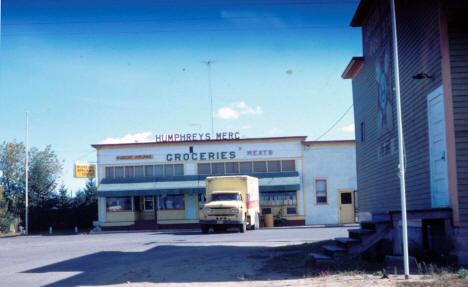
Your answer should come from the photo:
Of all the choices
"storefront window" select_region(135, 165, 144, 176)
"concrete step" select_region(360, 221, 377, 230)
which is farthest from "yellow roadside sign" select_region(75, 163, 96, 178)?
"concrete step" select_region(360, 221, 377, 230)

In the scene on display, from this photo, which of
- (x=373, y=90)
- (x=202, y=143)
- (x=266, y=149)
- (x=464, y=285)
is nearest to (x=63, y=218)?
(x=202, y=143)

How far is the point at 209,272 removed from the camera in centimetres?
1153

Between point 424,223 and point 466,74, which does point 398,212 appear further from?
point 466,74

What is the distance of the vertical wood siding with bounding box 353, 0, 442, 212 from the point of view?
1254cm

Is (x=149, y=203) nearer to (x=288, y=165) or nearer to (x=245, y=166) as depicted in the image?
(x=245, y=166)

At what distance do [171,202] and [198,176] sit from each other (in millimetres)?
3170

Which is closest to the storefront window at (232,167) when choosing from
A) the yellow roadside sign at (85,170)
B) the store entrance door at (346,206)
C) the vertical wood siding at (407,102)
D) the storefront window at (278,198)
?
the storefront window at (278,198)

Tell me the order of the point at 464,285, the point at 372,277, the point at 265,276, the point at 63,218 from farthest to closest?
the point at 63,218 → the point at 265,276 → the point at 372,277 → the point at 464,285

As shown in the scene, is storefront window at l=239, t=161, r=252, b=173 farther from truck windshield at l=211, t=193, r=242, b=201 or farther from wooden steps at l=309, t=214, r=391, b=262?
wooden steps at l=309, t=214, r=391, b=262

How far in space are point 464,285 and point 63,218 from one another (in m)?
42.3

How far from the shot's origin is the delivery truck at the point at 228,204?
27.9 m

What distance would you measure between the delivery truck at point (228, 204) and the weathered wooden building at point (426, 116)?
36.4 feet

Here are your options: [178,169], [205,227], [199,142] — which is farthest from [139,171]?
[205,227]

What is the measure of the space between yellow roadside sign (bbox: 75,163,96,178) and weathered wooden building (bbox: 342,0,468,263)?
29.2 m
